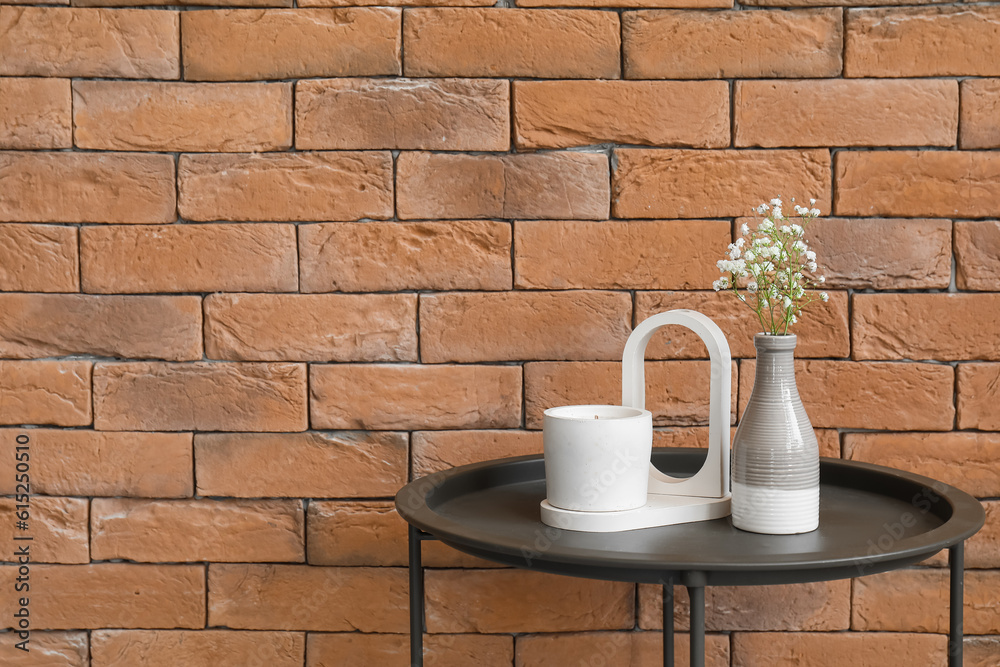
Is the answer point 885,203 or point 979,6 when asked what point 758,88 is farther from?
point 979,6

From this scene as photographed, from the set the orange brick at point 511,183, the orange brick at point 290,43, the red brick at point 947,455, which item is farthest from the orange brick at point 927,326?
the orange brick at point 290,43

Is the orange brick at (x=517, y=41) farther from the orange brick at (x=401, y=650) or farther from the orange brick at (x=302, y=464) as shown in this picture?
the orange brick at (x=401, y=650)

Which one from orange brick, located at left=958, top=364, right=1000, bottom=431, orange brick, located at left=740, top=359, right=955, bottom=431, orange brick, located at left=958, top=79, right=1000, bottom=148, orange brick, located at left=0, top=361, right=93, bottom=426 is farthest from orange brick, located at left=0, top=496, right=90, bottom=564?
orange brick, located at left=958, top=79, right=1000, bottom=148

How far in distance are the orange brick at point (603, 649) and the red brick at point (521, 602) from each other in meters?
0.02

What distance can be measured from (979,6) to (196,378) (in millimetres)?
1575

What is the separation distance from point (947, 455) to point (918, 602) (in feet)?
0.91

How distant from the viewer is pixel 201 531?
155cm

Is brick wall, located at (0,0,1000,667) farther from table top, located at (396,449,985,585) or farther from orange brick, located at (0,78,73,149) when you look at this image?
table top, located at (396,449,985,585)

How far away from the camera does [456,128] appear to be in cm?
150

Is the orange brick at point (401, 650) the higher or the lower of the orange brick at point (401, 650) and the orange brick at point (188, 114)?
the lower

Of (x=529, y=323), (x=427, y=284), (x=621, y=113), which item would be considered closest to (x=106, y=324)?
(x=427, y=284)

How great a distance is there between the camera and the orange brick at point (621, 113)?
1495 millimetres

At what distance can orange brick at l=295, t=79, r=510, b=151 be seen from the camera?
4.93ft

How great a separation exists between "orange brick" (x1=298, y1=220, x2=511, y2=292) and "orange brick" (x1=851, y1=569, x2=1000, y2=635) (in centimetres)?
89
